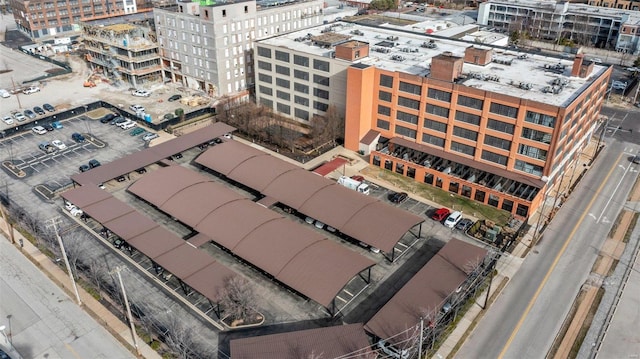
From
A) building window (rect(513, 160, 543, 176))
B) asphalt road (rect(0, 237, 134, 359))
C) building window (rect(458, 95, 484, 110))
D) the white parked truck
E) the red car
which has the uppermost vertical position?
building window (rect(458, 95, 484, 110))

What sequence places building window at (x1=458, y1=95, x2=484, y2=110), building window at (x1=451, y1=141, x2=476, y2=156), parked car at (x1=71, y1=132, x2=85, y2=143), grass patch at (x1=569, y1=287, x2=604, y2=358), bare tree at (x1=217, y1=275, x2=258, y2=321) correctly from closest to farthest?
grass patch at (x1=569, y1=287, x2=604, y2=358)
bare tree at (x1=217, y1=275, x2=258, y2=321)
building window at (x1=458, y1=95, x2=484, y2=110)
building window at (x1=451, y1=141, x2=476, y2=156)
parked car at (x1=71, y1=132, x2=85, y2=143)

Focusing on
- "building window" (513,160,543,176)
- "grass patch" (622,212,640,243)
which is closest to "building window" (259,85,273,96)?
"building window" (513,160,543,176)

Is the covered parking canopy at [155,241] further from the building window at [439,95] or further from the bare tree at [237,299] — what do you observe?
the building window at [439,95]

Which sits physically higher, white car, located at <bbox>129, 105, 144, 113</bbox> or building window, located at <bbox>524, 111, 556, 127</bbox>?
building window, located at <bbox>524, 111, 556, 127</bbox>

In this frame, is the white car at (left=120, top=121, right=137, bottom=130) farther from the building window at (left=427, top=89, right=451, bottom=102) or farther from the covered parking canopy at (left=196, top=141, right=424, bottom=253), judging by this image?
the building window at (left=427, top=89, right=451, bottom=102)

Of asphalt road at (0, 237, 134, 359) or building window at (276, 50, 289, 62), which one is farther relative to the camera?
building window at (276, 50, 289, 62)

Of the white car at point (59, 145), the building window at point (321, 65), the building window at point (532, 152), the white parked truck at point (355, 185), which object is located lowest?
the white parked truck at point (355, 185)

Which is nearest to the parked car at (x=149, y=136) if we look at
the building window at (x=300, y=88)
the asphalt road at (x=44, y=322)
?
the building window at (x=300, y=88)

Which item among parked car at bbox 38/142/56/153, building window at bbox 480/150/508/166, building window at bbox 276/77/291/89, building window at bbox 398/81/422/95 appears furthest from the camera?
building window at bbox 276/77/291/89
